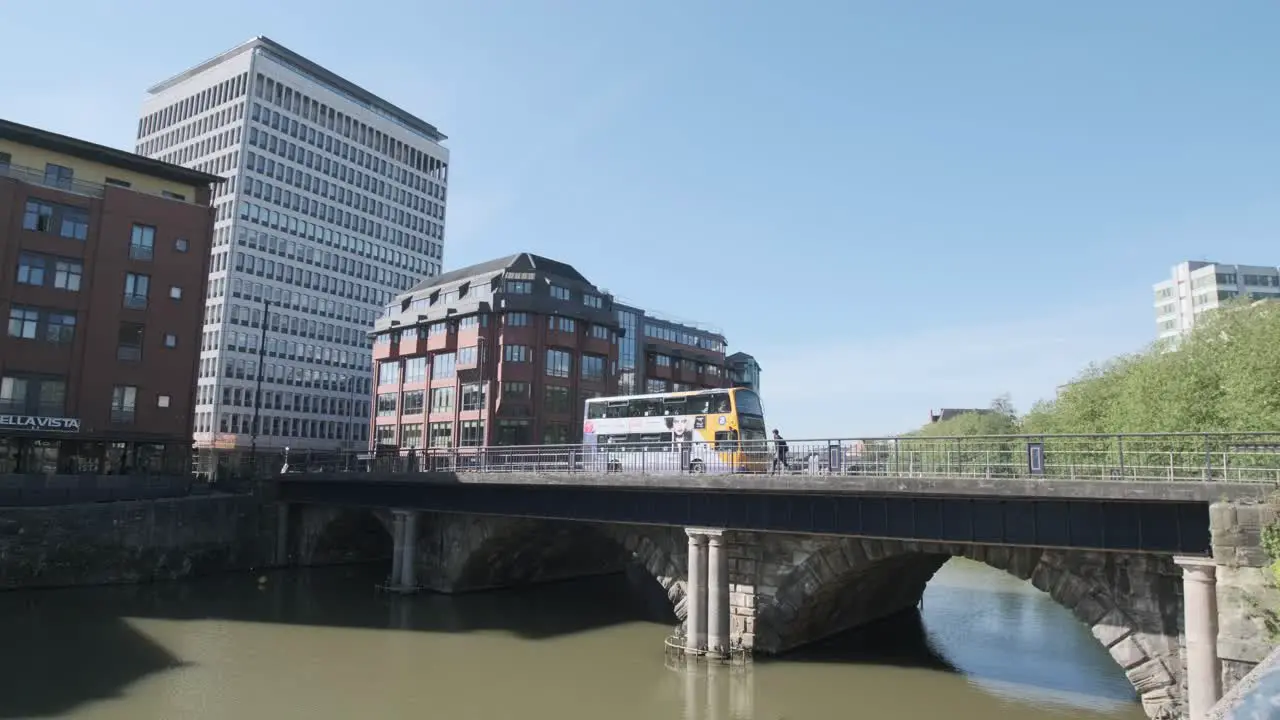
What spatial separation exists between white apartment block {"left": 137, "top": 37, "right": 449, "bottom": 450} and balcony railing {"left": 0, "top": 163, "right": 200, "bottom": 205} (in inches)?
1974

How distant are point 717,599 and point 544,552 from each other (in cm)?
2096

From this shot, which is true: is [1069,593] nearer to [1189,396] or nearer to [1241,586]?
[1241,586]

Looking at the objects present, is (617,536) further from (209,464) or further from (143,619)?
(209,464)

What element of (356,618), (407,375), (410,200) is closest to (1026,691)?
(356,618)

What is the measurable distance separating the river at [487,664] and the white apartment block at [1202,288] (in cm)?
12305

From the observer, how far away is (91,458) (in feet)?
164

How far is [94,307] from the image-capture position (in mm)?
50281

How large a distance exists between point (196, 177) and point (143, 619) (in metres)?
34.9

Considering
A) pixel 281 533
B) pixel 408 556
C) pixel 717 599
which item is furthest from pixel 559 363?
pixel 717 599

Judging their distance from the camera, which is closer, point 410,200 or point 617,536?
point 617,536

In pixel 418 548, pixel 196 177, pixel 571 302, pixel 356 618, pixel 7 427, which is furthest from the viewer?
pixel 571 302

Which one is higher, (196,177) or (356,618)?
(196,177)

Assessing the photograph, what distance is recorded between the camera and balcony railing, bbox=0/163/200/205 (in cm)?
4931

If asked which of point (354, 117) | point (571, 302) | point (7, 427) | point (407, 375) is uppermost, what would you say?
point (354, 117)
